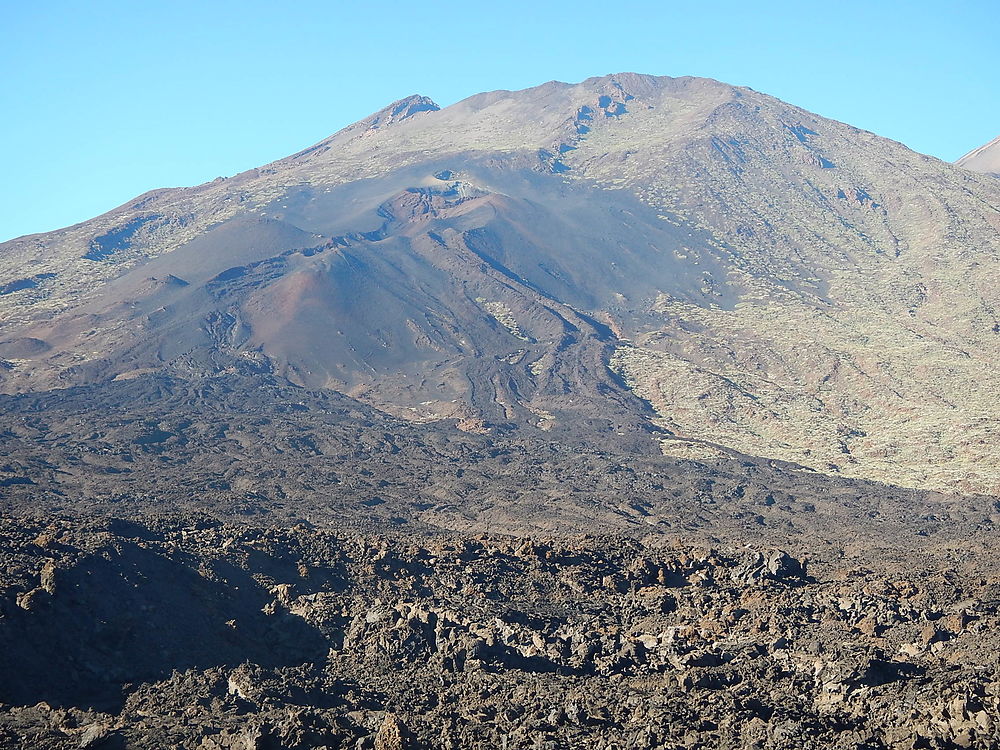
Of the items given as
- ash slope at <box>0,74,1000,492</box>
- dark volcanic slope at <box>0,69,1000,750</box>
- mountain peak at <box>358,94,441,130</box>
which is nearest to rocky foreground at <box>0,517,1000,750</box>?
dark volcanic slope at <box>0,69,1000,750</box>

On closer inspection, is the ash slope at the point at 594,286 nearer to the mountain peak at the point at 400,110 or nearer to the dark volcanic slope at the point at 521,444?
the dark volcanic slope at the point at 521,444

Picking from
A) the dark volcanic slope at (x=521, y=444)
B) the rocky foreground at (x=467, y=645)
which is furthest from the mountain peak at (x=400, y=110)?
the rocky foreground at (x=467, y=645)

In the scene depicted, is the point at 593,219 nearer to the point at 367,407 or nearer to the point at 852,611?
the point at 367,407

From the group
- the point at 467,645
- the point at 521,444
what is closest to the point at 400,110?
the point at 521,444

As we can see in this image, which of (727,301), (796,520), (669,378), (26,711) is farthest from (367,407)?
(26,711)

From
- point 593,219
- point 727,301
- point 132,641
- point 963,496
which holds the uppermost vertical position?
point 593,219

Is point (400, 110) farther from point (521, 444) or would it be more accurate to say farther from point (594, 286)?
point (521, 444)
